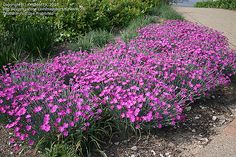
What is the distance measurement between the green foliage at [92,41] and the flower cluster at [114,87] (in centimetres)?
87

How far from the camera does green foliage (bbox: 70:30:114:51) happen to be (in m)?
5.47

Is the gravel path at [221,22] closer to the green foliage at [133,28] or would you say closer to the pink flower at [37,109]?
the green foliage at [133,28]

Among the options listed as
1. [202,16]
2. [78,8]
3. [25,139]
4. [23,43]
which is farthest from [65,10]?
[202,16]

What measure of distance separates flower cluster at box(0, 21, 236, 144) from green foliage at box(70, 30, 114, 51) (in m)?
0.87

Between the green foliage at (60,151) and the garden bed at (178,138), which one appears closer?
the green foliage at (60,151)

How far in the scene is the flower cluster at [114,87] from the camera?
121 inches

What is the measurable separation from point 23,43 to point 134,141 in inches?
104

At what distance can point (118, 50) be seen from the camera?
179 inches

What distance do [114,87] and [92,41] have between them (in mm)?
2328

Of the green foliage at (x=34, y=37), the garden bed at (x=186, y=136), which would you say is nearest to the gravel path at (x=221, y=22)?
the garden bed at (x=186, y=136)

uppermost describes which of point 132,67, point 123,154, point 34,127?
point 132,67

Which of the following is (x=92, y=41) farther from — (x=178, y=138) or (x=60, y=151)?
(x=60, y=151)

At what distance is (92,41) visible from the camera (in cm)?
570

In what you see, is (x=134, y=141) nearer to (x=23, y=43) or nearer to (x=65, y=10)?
(x=23, y=43)
